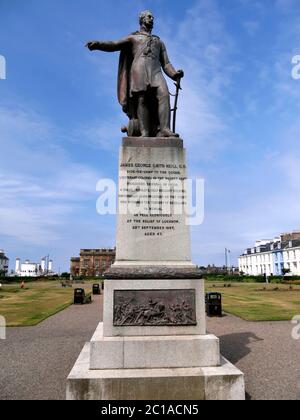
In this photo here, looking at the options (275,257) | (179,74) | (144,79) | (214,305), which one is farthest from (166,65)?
(275,257)

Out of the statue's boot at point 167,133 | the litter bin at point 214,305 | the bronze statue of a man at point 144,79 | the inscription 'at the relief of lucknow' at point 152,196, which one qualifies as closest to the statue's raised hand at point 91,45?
the bronze statue of a man at point 144,79

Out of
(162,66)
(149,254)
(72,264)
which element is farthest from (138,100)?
(72,264)

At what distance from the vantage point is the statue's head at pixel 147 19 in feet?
26.3

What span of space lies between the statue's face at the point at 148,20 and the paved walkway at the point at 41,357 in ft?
26.1

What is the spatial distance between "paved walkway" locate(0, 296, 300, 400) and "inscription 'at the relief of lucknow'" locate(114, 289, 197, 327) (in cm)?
170

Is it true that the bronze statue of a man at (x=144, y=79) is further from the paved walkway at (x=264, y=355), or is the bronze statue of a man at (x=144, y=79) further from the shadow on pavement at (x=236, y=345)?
the shadow on pavement at (x=236, y=345)

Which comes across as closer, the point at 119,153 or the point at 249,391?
the point at 249,391

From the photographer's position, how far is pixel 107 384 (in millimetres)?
5199

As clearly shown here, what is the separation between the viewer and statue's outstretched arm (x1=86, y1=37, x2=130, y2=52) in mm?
7578

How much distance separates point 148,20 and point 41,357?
28.8 feet

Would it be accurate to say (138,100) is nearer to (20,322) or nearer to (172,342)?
(172,342)

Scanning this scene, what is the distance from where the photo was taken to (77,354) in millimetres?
9312

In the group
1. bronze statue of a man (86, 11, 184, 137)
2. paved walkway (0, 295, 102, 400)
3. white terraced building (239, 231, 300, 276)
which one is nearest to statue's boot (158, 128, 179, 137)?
bronze statue of a man (86, 11, 184, 137)
